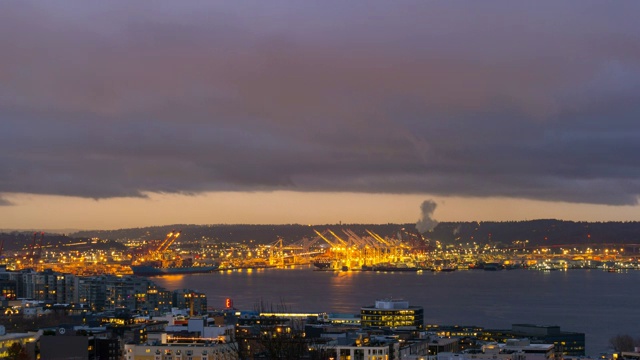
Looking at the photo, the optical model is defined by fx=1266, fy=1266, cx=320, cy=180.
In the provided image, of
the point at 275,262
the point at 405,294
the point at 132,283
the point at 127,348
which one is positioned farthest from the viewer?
the point at 275,262

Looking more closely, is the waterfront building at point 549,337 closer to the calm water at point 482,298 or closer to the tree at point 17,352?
the calm water at point 482,298

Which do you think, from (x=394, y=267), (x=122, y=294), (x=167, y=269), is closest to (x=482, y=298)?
(x=122, y=294)

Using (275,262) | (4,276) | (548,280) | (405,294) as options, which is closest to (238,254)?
(275,262)

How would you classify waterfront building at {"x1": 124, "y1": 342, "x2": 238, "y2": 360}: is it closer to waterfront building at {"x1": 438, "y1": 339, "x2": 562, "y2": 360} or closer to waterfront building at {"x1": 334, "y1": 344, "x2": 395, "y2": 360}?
waterfront building at {"x1": 334, "y1": 344, "x2": 395, "y2": 360}

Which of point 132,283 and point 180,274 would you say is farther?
point 180,274

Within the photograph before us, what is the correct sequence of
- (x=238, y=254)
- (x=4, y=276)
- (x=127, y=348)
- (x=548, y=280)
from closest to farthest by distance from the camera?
(x=127, y=348) → (x=4, y=276) → (x=548, y=280) → (x=238, y=254)

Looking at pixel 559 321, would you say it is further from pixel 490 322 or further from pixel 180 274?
pixel 180 274

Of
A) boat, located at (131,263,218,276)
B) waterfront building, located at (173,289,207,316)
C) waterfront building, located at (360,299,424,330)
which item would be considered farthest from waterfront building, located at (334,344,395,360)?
boat, located at (131,263,218,276)

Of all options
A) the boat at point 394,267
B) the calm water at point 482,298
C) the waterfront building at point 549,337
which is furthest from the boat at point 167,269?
the waterfront building at point 549,337
